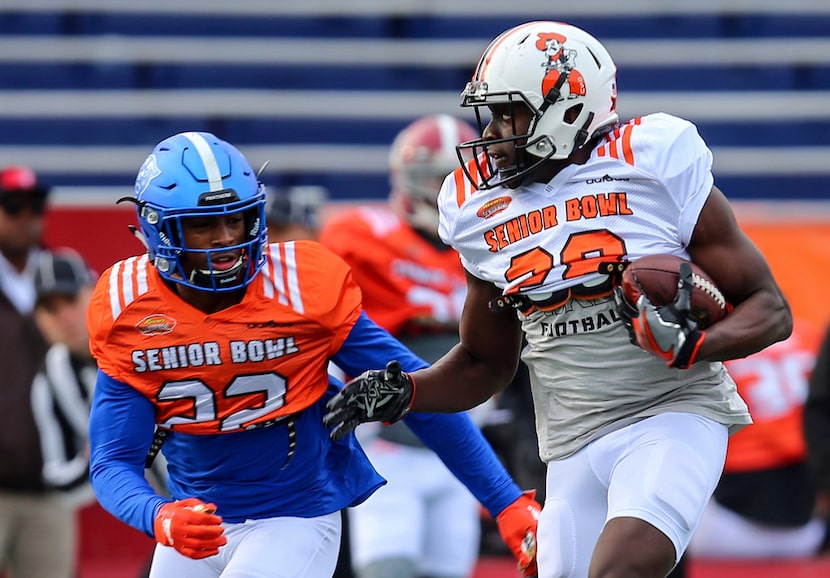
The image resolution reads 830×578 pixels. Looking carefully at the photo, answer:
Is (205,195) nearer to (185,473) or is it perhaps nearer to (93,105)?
(185,473)

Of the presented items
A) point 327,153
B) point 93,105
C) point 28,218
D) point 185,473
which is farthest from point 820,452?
point 93,105

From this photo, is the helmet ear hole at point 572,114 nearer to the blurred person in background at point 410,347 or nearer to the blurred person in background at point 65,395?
the blurred person in background at point 410,347

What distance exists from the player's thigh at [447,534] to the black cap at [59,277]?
5.93 ft

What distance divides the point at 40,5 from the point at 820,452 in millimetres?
6641

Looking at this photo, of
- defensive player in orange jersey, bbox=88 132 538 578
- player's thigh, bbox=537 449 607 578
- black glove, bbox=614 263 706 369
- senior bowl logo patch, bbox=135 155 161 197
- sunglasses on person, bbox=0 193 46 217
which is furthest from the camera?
sunglasses on person, bbox=0 193 46 217

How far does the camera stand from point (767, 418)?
6.42 m

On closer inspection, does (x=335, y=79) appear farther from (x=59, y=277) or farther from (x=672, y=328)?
(x=672, y=328)

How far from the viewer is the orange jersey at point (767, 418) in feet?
21.0

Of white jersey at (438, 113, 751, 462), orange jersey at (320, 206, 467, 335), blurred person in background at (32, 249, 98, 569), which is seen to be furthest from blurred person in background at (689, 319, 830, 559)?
white jersey at (438, 113, 751, 462)

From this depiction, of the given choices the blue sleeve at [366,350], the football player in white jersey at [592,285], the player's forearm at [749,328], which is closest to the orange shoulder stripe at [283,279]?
the blue sleeve at [366,350]

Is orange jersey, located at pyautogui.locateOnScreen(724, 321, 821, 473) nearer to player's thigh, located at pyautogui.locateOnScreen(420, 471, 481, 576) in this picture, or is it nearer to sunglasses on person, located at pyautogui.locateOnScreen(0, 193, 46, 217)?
player's thigh, located at pyautogui.locateOnScreen(420, 471, 481, 576)

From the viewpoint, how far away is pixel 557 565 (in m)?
3.25

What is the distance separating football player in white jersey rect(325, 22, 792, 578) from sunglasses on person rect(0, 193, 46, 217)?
3.46 meters

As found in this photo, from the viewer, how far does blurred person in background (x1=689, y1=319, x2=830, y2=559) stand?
6.41m
